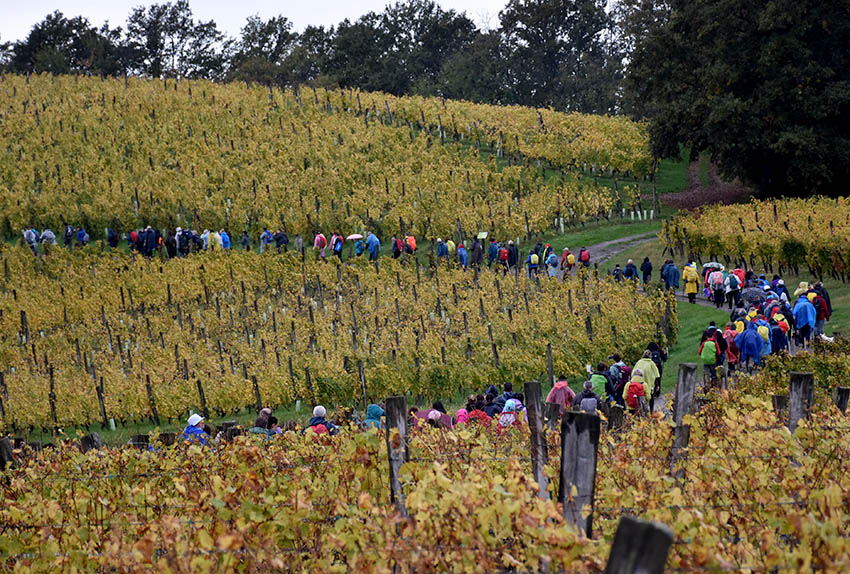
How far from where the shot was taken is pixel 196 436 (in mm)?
13211

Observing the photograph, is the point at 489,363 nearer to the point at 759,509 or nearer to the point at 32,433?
the point at 32,433

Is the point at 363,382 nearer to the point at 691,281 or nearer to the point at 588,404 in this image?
the point at 588,404

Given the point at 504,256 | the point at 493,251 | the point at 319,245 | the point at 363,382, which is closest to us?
the point at 363,382

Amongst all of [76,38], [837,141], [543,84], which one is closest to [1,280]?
[837,141]

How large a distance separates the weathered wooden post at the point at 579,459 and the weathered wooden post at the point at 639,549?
206 centimetres

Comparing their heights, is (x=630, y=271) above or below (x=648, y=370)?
above

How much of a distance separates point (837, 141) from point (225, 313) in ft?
89.8

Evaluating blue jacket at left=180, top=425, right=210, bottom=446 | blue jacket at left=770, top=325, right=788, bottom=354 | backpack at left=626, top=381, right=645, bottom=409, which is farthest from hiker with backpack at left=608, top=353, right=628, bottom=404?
blue jacket at left=180, top=425, right=210, bottom=446

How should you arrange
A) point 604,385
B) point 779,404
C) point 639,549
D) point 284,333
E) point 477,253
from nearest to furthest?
point 639,549, point 779,404, point 604,385, point 284,333, point 477,253

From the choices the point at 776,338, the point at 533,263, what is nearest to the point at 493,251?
the point at 533,263

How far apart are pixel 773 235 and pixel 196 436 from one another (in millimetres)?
23699

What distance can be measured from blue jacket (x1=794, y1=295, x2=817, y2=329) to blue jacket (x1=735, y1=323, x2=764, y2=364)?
2.44 metres

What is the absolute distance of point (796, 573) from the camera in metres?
5.64

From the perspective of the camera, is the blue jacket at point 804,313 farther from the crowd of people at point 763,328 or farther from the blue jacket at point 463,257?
the blue jacket at point 463,257
